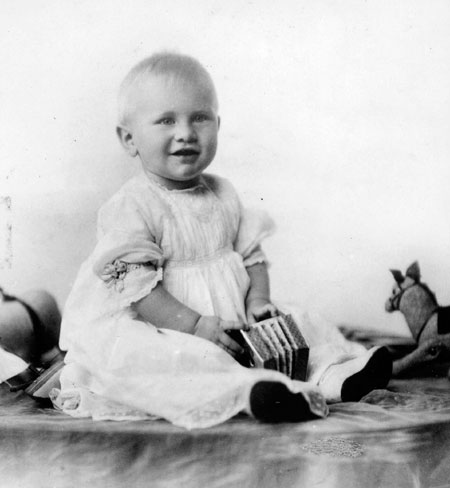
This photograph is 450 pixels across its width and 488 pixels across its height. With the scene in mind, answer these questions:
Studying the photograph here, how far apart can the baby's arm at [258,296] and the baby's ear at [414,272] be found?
306 millimetres

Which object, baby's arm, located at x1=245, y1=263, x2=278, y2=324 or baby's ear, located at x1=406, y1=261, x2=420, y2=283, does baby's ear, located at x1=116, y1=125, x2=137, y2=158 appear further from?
baby's ear, located at x1=406, y1=261, x2=420, y2=283

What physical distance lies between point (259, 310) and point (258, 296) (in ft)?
0.21

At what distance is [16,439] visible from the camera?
49.7 inches

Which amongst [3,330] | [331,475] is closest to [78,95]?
[3,330]

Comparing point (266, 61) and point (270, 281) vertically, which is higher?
point (266, 61)

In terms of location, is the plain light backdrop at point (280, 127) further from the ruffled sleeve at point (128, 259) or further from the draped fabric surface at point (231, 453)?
the draped fabric surface at point (231, 453)

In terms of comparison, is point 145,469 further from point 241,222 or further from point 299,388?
point 241,222

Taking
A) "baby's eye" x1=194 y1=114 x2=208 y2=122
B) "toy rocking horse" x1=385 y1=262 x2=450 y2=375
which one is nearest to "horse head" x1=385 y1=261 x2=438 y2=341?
"toy rocking horse" x1=385 y1=262 x2=450 y2=375

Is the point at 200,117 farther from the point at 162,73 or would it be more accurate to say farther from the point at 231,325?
the point at 231,325

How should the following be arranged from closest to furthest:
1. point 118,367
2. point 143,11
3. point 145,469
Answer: point 145,469 → point 118,367 → point 143,11

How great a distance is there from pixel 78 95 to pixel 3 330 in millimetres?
508

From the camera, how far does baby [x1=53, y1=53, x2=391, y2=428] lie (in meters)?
1.24

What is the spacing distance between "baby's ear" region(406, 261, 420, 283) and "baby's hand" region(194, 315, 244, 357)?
1.41 ft

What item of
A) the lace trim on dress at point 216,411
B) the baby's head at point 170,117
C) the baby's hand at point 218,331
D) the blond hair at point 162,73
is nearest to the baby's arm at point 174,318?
the baby's hand at point 218,331
